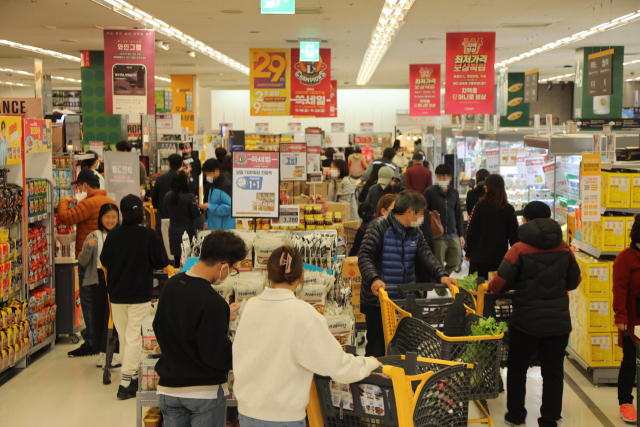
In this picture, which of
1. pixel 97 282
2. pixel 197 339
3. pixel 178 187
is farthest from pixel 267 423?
pixel 178 187

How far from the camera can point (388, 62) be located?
18531 millimetres

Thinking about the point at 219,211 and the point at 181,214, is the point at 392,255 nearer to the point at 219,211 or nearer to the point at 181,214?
the point at 219,211

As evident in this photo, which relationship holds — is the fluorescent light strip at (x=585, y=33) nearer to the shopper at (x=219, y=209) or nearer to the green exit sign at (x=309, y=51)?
the green exit sign at (x=309, y=51)

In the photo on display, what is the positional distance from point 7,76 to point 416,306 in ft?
77.2

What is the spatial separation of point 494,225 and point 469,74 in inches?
254

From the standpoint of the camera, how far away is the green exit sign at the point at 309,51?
42.1 ft

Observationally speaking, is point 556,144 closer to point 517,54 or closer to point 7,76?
point 517,54

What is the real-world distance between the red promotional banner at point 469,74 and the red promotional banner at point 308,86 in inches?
133

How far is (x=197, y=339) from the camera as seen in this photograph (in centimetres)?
269

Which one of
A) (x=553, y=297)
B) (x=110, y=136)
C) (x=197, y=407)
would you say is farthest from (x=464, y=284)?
(x=110, y=136)

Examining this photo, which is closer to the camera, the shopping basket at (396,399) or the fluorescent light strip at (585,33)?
the shopping basket at (396,399)

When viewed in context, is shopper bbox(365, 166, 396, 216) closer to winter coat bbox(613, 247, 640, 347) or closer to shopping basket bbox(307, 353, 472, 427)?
winter coat bbox(613, 247, 640, 347)

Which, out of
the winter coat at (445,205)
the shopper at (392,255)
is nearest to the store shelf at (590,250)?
the shopper at (392,255)

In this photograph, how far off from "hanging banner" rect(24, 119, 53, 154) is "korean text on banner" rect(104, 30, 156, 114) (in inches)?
155
